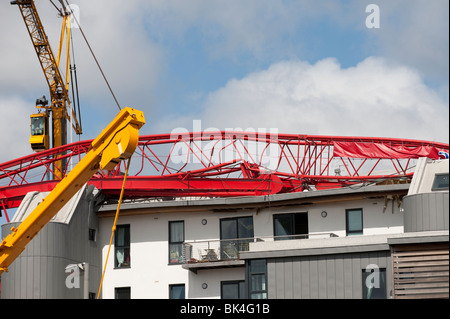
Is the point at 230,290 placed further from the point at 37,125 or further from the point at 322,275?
the point at 37,125

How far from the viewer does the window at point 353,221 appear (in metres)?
Result: 43.7

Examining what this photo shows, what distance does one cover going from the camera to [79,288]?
4447 cm

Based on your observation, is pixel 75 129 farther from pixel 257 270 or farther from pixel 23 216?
pixel 257 270

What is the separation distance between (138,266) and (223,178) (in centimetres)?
643

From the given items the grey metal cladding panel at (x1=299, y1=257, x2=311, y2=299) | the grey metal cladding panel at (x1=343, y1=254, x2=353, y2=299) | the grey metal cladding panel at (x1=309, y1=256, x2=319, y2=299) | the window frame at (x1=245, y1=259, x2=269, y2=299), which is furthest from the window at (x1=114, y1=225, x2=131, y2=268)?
the grey metal cladding panel at (x1=343, y1=254, x2=353, y2=299)

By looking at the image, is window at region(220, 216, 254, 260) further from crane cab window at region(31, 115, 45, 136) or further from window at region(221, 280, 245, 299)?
crane cab window at region(31, 115, 45, 136)

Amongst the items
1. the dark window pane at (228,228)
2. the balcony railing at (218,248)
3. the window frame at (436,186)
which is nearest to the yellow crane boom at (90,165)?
the balcony railing at (218,248)

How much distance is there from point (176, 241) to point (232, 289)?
170 inches

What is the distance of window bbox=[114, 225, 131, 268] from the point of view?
46.9 metres

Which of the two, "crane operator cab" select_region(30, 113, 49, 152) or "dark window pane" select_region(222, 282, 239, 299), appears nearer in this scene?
"dark window pane" select_region(222, 282, 239, 299)

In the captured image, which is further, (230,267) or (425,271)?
(230,267)

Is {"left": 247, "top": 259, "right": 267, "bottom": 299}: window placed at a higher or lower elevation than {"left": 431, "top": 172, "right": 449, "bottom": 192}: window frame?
lower

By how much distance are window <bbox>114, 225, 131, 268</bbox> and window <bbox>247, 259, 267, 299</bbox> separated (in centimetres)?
901

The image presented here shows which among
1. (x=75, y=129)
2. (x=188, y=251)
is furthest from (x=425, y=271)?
Answer: (x=75, y=129)
